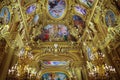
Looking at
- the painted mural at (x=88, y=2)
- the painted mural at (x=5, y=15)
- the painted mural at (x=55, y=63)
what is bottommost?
the painted mural at (x=55, y=63)

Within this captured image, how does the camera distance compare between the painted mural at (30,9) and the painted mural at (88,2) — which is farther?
the painted mural at (30,9)

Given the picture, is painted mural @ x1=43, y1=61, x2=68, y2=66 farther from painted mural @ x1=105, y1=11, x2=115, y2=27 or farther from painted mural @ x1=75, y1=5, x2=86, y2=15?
painted mural @ x1=105, y1=11, x2=115, y2=27

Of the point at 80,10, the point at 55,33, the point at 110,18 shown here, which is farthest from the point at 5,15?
the point at 55,33

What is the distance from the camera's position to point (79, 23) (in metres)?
14.2

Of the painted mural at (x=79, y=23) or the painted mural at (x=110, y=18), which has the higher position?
the painted mural at (x=79, y=23)

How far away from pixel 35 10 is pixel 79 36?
197 inches

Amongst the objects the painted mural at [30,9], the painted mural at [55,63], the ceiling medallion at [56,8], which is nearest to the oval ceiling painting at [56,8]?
the ceiling medallion at [56,8]

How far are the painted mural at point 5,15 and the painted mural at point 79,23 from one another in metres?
7.19

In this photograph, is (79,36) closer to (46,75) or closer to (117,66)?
(46,75)

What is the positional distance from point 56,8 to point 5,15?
6630mm

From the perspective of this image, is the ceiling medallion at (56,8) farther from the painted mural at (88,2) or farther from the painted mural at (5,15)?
the painted mural at (5,15)

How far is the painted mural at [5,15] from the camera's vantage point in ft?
26.1

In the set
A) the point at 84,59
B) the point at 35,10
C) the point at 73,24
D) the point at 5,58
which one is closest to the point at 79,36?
the point at 73,24

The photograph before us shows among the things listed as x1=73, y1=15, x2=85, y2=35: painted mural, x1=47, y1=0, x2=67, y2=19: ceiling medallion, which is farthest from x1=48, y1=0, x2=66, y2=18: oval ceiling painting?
x1=73, y1=15, x2=85, y2=35: painted mural
